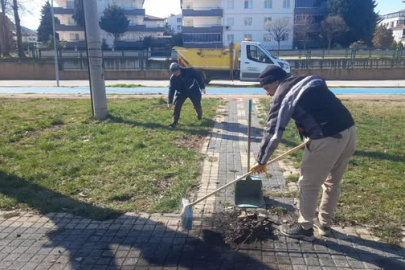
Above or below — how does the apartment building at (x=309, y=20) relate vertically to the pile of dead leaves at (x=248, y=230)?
→ above

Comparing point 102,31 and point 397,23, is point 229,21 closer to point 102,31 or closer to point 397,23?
point 102,31

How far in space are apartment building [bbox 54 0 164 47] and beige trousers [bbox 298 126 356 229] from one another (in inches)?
2162

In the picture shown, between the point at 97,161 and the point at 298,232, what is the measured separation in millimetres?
3783

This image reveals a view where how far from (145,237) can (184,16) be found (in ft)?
174

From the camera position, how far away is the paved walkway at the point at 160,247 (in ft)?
10.9

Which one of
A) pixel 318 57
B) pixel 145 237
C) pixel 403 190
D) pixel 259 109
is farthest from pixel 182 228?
pixel 318 57

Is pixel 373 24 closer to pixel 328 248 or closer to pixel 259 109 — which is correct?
pixel 259 109

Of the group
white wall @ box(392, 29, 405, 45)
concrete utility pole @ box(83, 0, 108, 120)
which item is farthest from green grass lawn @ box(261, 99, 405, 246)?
white wall @ box(392, 29, 405, 45)

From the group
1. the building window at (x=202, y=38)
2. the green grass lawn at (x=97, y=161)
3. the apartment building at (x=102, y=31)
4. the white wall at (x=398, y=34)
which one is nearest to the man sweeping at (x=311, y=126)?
the green grass lawn at (x=97, y=161)

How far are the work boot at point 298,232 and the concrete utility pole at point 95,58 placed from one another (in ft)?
23.1

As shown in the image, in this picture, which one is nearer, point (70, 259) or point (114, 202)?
point (70, 259)

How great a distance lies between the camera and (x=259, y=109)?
39.9 ft

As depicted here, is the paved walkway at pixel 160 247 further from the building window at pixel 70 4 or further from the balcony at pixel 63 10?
the building window at pixel 70 4

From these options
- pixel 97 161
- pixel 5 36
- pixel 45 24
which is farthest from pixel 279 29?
pixel 97 161
